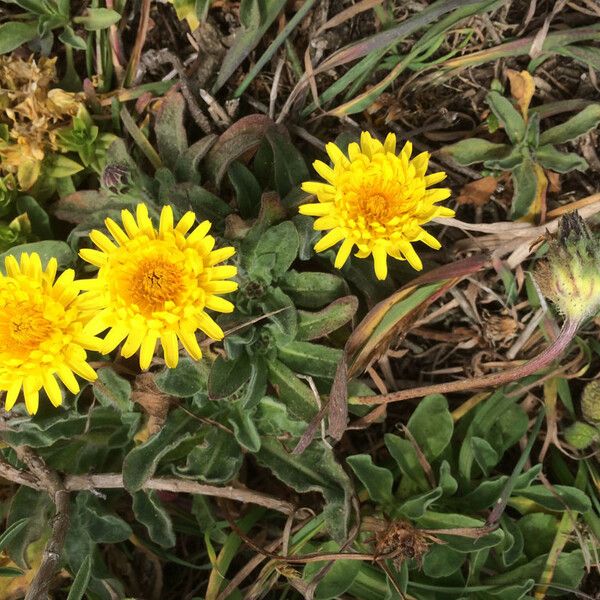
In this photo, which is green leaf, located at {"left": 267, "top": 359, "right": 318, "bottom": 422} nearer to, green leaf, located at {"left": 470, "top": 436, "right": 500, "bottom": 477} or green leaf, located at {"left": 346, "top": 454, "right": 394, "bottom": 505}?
green leaf, located at {"left": 346, "top": 454, "right": 394, "bottom": 505}

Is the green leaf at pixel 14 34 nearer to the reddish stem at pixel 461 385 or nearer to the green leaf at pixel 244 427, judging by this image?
the green leaf at pixel 244 427

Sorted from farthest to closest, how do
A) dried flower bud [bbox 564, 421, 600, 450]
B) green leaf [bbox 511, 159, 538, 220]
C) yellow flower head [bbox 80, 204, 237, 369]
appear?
dried flower bud [bbox 564, 421, 600, 450] → green leaf [bbox 511, 159, 538, 220] → yellow flower head [bbox 80, 204, 237, 369]

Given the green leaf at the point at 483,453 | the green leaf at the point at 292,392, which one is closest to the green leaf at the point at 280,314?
the green leaf at the point at 292,392

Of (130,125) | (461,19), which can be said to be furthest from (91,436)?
(461,19)

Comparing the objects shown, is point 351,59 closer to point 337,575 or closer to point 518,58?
point 518,58

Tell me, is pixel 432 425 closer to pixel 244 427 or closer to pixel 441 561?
pixel 441 561

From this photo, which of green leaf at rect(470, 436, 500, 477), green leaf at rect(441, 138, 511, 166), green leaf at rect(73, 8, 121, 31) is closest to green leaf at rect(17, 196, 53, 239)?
green leaf at rect(73, 8, 121, 31)
